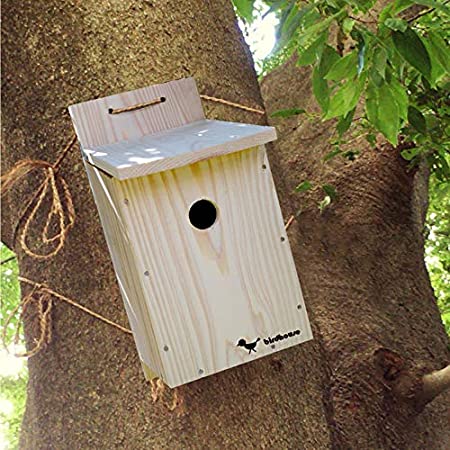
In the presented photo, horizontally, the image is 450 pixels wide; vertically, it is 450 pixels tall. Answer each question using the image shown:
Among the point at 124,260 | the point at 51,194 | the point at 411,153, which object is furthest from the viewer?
the point at 411,153

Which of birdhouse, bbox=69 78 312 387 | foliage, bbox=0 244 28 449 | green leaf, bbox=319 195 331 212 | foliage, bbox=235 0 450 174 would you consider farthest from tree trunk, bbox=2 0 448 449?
foliage, bbox=0 244 28 449

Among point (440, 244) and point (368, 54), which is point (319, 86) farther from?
point (440, 244)

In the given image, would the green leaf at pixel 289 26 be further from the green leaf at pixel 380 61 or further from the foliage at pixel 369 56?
the green leaf at pixel 380 61

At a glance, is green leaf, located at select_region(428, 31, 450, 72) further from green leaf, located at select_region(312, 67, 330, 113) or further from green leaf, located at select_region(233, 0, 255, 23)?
green leaf, located at select_region(233, 0, 255, 23)

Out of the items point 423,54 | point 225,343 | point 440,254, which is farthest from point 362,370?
point 440,254

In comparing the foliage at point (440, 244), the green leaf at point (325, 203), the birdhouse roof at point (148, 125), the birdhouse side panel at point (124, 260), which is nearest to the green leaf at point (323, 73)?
the birdhouse roof at point (148, 125)

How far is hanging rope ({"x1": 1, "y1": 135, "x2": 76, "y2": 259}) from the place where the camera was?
1.69 metres

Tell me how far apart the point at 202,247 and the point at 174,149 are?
17 cm

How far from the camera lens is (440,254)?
10.8ft

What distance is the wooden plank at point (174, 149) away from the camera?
1.35m

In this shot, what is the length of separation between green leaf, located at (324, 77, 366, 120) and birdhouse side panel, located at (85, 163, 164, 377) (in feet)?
1.26

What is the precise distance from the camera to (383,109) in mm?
1360

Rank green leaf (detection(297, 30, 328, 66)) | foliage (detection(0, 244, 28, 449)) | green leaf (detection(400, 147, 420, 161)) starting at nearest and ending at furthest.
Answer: green leaf (detection(297, 30, 328, 66)), green leaf (detection(400, 147, 420, 161)), foliage (detection(0, 244, 28, 449))

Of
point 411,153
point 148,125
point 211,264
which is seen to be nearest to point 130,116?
point 148,125
